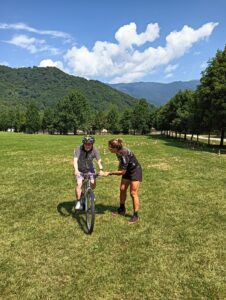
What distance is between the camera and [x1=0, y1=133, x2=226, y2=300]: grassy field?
641 centimetres

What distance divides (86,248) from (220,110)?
3416 centimetres

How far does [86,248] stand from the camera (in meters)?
8.10

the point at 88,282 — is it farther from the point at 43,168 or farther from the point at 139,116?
the point at 139,116

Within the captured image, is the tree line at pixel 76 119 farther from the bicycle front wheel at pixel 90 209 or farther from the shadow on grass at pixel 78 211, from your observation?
the bicycle front wheel at pixel 90 209

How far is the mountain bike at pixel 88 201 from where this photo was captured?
29.2 ft

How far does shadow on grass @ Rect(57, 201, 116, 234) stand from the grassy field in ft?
0.10

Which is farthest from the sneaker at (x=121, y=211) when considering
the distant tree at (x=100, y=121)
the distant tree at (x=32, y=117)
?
the distant tree at (x=100, y=121)

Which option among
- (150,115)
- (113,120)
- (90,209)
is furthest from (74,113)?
(90,209)

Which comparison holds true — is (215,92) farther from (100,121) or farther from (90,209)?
(100,121)

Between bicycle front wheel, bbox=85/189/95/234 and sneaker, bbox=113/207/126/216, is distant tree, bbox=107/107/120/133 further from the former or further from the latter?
bicycle front wheel, bbox=85/189/95/234

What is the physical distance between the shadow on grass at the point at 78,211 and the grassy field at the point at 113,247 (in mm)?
31

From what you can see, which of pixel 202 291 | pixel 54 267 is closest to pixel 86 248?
pixel 54 267

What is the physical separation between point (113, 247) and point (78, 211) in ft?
10.3

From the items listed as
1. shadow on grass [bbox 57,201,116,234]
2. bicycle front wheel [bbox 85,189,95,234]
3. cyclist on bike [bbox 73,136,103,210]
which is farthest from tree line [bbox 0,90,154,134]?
bicycle front wheel [bbox 85,189,95,234]
